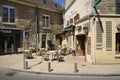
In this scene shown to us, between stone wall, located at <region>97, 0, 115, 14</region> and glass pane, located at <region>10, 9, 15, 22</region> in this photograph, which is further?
glass pane, located at <region>10, 9, 15, 22</region>

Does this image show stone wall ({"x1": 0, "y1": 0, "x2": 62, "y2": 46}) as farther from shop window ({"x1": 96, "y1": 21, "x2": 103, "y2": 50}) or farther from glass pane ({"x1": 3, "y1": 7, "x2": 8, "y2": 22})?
shop window ({"x1": 96, "y1": 21, "x2": 103, "y2": 50})

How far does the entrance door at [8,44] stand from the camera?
25.0 metres

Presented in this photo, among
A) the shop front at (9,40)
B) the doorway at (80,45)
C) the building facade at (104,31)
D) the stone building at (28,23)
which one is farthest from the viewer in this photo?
the stone building at (28,23)

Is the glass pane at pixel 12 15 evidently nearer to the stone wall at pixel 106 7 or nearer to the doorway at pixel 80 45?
the doorway at pixel 80 45

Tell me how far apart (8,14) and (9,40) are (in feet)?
9.88

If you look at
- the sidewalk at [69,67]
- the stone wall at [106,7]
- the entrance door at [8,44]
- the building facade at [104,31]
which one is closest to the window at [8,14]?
the entrance door at [8,44]

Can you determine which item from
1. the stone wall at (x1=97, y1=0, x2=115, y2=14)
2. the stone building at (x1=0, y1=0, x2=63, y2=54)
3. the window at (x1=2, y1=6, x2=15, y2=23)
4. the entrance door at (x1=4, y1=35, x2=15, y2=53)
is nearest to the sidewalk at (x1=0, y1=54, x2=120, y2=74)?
the stone wall at (x1=97, y1=0, x2=115, y2=14)

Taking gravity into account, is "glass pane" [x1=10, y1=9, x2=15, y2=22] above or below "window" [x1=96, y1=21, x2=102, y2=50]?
above

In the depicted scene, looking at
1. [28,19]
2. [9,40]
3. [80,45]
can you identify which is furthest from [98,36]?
[28,19]

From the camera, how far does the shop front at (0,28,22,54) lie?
960 inches

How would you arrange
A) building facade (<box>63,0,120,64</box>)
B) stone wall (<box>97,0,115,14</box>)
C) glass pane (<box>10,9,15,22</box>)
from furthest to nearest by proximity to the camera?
glass pane (<box>10,9,15,22</box>), stone wall (<box>97,0,115,14</box>), building facade (<box>63,0,120,64</box>)

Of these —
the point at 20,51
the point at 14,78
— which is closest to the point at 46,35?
the point at 20,51

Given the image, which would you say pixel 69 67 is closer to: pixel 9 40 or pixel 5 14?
pixel 9 40

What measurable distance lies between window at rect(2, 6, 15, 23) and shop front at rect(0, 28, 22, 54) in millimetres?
1285
